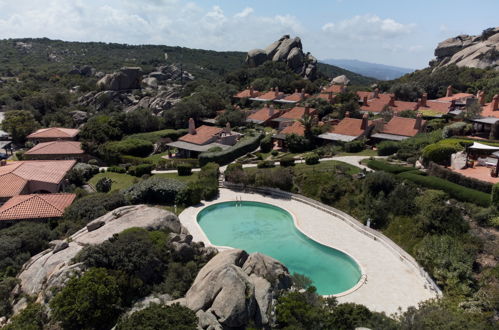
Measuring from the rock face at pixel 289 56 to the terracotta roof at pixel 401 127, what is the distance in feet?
166

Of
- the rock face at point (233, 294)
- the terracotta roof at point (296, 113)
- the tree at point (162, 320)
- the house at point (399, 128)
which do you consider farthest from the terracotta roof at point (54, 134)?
the tree at point (162, 320)

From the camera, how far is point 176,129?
6050cm

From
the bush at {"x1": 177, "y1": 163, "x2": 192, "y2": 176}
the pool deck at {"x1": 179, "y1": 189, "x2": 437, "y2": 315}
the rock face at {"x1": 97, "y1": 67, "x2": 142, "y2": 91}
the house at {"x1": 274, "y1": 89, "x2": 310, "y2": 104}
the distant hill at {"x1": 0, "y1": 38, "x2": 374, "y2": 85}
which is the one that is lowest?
the pool deck at {"x1": 179, "y1": 189, "x2": 437, "y2": 315}

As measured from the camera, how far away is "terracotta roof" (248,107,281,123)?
193ft

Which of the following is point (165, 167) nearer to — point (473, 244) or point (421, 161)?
point (421, 161)

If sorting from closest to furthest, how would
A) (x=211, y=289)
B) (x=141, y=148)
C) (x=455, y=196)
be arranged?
1. (x=211, y=289)
2. (x=455, y=196)
3. (x=141, y=148)

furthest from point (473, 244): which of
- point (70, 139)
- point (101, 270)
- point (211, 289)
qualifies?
point (70, 139)

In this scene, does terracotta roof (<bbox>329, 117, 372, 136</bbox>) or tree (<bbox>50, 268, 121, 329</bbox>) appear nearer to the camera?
tree (<bbox>50, 268, 121, 329</bbox>)

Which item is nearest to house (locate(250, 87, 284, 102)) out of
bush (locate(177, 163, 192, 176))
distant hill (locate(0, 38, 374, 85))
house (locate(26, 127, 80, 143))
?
house (locate(26, 127, 80, 143))

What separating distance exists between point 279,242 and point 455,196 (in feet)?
41.2

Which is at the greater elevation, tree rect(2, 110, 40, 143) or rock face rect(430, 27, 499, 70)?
rock face rect(430, 27, 499, 70)

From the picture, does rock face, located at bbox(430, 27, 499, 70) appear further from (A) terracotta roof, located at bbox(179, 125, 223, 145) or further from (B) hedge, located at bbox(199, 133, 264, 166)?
(A) terracotta roof, located at bbox(179, 125, 223, 145)

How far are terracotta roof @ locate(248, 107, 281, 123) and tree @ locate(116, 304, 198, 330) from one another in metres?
47.2

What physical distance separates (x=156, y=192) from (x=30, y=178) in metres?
12.1
